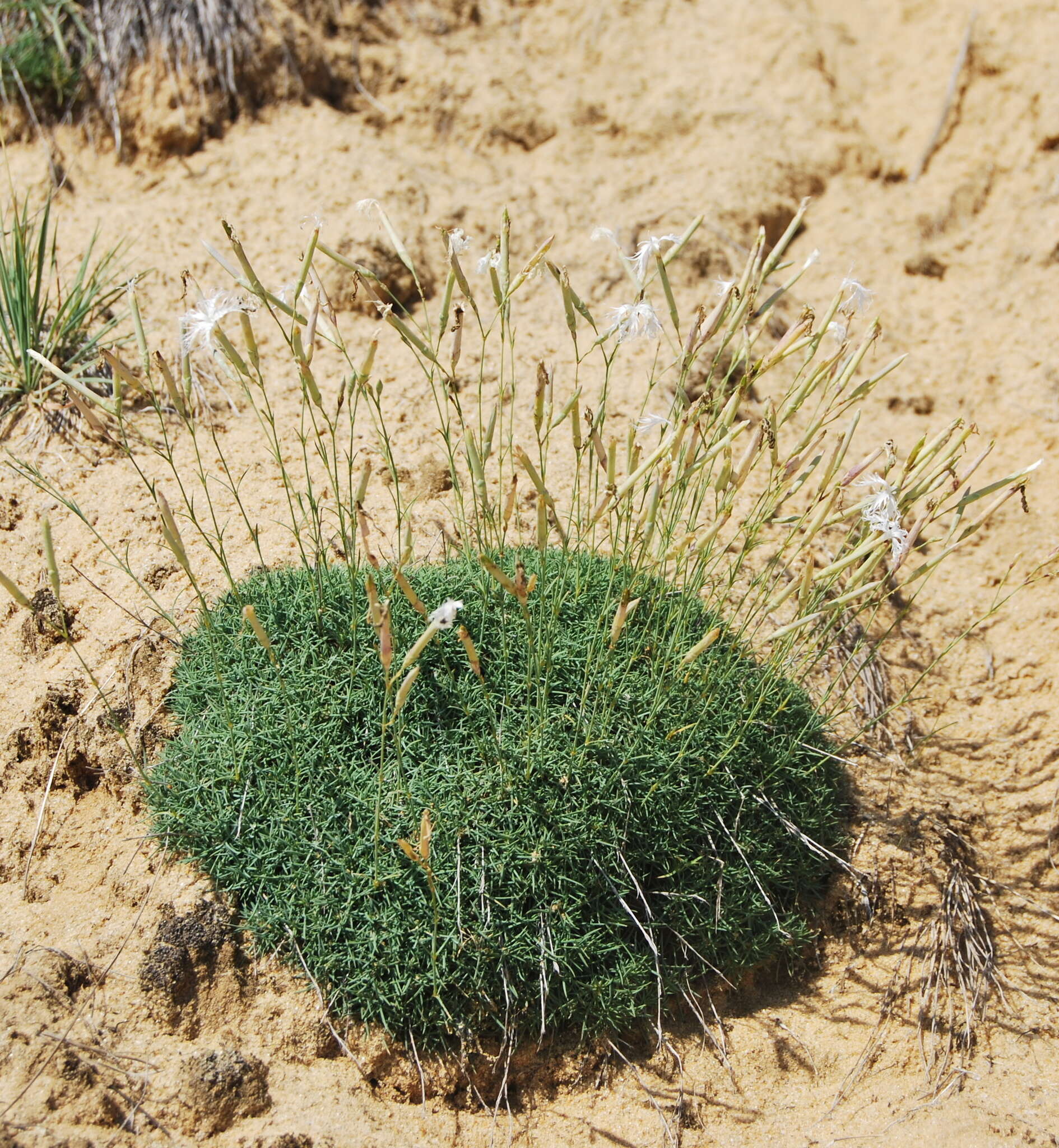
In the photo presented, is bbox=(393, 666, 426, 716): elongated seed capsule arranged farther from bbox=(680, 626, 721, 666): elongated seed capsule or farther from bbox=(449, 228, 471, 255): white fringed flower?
bbox=(449, 228, 471, 255): white fringed flower

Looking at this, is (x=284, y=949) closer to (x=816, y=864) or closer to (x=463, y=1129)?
(x=463, y=1129)

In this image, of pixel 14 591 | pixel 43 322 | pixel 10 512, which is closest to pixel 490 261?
pixel 14 591

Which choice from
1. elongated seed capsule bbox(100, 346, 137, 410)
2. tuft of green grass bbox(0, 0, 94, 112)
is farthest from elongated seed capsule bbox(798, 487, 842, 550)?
tuft of green grass bbox(0, 0, 94, 112)

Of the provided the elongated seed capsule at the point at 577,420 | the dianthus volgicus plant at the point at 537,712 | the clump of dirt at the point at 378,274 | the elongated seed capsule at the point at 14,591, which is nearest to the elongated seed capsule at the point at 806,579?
the dianthus volgicus plant at the point at 537,712

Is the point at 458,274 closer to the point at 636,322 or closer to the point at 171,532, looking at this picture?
the point at 636,322

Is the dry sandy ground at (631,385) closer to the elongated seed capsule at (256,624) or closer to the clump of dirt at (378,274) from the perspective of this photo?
the clump of dirt at (378,274)

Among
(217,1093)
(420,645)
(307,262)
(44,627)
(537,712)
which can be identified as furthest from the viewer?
(44,627)
